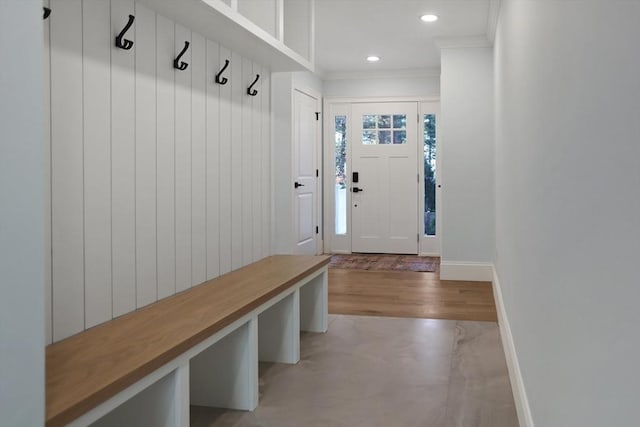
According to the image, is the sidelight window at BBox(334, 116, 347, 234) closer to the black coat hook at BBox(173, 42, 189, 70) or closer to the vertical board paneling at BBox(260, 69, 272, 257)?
the vertical board paneling at BBox(260, 69, 272, 257)

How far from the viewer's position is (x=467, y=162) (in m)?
5.64

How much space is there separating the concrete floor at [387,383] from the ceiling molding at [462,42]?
9.36ft

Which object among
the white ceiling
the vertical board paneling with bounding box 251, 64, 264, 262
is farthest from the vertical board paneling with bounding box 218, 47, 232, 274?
the white ceiling

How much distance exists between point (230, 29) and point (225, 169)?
0.71m

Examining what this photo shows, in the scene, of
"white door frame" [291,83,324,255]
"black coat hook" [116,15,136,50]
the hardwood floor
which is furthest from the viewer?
"white door frame" [291,83,324,255]

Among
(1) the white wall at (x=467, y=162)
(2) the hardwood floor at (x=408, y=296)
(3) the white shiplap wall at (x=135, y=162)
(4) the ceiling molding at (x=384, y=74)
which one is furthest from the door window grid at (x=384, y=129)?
(3) the white shiplap wall at (x=135, y=162)

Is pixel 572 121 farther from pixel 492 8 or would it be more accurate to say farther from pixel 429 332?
pixel 492 8

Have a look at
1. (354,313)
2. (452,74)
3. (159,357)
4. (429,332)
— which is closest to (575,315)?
(159,357)

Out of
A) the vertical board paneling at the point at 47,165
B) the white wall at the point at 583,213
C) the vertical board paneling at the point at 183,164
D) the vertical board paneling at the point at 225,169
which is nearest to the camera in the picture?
the white wall at the point at 583,213

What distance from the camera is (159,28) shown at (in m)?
2.34

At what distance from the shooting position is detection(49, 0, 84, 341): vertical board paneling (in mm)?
1780

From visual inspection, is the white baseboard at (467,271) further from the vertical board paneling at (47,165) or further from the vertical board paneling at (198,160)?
the vertical board paneling at (47,165)

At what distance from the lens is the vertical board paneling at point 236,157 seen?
3074 millimetres

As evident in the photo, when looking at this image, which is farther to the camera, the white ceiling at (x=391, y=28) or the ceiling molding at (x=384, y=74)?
the ceiling molding at (x=384, y=74)
